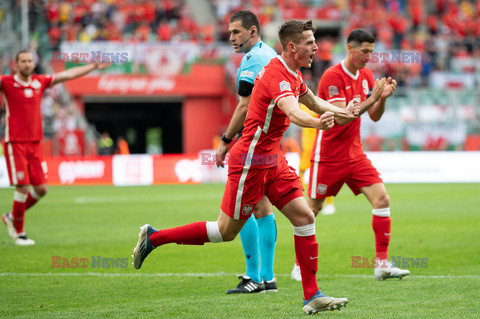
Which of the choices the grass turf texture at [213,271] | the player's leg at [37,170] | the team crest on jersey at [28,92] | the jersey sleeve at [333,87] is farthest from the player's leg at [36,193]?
the jersey sleeve at [333,87]

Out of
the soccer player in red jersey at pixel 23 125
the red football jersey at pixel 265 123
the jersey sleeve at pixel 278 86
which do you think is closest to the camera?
the jersey sleeve at pixel 278 86

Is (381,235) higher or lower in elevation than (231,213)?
lower

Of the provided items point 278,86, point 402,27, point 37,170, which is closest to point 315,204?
point 278,86

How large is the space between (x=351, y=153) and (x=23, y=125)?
4.89 meters

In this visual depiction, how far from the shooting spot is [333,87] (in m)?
7.81

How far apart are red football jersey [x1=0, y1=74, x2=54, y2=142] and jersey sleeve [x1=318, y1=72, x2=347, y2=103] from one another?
456cm

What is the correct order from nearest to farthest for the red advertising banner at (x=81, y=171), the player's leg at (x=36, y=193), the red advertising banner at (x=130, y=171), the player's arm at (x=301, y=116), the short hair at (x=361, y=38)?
the player's arm at (x=301, y=116) < the short hair at (x=361, y=38) < the player's leg at (x=36, y=193) < the red advertising banner at (x=81, y=171) < the red advertising banner at (x=130, y=171)

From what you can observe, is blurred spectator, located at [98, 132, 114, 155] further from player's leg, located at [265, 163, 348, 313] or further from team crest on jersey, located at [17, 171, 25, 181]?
player's leg, located at [265, 163, 348, 313]

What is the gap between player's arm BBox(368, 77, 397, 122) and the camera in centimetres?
702

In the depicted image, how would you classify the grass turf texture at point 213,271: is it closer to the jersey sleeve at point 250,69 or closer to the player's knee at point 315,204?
the player's knee at point 315,204

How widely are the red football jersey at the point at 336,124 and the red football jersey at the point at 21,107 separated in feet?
14.6

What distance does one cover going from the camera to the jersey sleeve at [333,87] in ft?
25.6

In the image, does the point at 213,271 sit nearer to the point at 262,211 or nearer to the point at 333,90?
the point at 262,211

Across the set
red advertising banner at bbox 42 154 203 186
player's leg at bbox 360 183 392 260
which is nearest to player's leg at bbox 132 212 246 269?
player's leg at bbox 360 183 392 260
